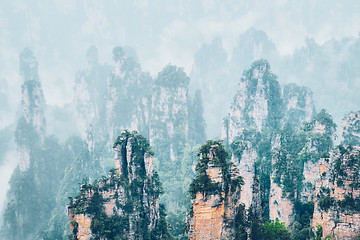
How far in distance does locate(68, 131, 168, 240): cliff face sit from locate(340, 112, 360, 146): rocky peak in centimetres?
3259

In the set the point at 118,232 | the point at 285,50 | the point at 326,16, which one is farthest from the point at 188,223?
the point at 326,16

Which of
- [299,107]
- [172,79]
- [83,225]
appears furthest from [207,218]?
[172,79]

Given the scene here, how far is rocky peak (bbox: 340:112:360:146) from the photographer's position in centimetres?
5181

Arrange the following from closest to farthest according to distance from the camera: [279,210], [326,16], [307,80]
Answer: [279,210], [307,80], [326,16]

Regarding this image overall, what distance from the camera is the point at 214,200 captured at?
83.5 feet

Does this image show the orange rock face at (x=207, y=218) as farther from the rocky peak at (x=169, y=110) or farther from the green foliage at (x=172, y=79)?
the green foliage at (x=172, y=79)

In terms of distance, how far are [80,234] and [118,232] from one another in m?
3.54

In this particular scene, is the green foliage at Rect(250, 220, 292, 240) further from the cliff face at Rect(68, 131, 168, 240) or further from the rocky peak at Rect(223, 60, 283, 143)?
the rocky peak at Rect(223, 60, 283, 143)

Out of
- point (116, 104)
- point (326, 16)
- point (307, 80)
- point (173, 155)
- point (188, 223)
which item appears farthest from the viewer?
point (326, 16)

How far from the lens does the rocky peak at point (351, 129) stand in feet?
170

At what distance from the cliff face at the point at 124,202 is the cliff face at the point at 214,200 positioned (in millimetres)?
Answer: 9036

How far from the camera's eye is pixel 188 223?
25.9 meters

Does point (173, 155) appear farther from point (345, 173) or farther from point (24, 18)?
point (24, 18)

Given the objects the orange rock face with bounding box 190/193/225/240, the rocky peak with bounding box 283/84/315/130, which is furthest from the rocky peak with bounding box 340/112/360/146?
the orange rock face with bounding box 190/193/225/240
